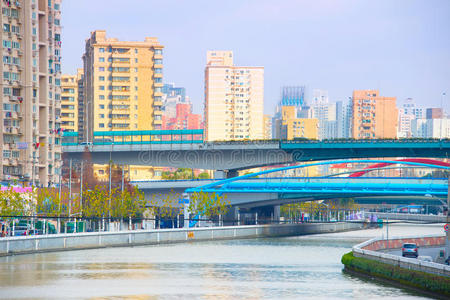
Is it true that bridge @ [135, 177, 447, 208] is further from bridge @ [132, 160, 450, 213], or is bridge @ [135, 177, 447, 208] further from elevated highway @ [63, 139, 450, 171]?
elevated highway @ [63, 139, 450, 171]

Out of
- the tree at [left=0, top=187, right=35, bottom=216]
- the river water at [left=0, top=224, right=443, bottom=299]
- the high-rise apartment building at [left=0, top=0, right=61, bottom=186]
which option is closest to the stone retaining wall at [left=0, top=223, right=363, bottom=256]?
the river water at [left=0, top=224, right=443, bottom=299]

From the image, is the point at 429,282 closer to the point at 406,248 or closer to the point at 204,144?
the point at 406,248

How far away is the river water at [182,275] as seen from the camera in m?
52.1

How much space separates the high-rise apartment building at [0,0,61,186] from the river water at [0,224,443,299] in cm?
2297

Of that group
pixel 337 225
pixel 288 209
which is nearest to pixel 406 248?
pixel 337 225

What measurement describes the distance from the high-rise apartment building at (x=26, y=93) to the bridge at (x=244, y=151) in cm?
1558

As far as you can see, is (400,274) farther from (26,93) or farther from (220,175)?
(220,175)

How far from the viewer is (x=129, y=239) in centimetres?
8769

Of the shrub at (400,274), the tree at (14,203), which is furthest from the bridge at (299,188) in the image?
the shrub at (400,274)

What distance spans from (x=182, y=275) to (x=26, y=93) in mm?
46647

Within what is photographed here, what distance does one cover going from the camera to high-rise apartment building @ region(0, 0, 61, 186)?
9931cm

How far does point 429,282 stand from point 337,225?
90110mm

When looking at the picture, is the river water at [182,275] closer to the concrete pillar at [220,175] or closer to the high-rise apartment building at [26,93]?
the high-rise apartment building at [26,93]

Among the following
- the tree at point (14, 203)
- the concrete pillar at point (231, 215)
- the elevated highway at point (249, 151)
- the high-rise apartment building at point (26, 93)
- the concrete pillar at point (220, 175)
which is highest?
the high-rise apartment building at point (26, 93)
